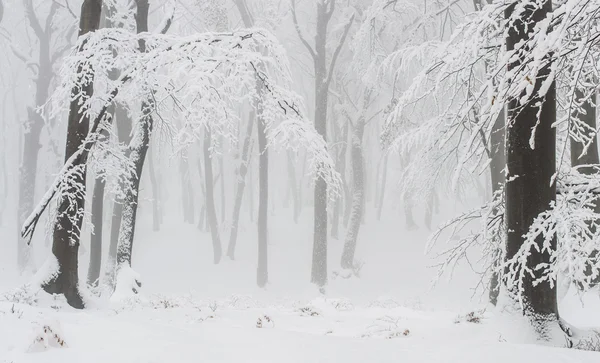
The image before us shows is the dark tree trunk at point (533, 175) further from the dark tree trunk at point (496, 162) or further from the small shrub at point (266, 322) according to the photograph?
the dark tree trunk at point (496, 162)

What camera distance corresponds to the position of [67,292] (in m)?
7.53

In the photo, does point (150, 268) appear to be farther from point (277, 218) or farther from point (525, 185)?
point (525, 185)

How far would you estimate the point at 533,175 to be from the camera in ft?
16.1

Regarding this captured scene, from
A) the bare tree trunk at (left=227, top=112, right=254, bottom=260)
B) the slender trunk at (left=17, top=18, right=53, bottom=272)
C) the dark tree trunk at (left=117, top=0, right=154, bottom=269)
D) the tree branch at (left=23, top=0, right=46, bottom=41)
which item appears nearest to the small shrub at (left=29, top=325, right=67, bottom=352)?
the dark tree trunk at (left=117, top=0, right=154, bottom=269)

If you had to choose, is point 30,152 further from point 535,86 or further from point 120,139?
point 535,86

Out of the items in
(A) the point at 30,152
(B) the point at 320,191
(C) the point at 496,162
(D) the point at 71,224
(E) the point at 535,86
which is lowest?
(D) the point at 71,224

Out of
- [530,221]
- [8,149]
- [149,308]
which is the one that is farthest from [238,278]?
[8,149]

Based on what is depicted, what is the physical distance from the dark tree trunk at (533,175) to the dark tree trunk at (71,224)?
6239mm

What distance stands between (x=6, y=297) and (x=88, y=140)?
270cm

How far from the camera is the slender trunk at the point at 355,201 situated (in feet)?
61.6

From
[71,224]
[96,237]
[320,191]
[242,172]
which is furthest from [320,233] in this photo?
[71,224]

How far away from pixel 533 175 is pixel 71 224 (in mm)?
6855

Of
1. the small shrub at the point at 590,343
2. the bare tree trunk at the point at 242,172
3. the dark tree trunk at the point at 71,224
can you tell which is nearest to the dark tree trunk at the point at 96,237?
the dark tree trunk at the point at 71,224

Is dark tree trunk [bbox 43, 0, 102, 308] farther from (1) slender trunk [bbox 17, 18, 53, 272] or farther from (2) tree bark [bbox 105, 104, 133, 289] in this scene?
(1) slender trunk [bbox 17, 18, 53, 272]
